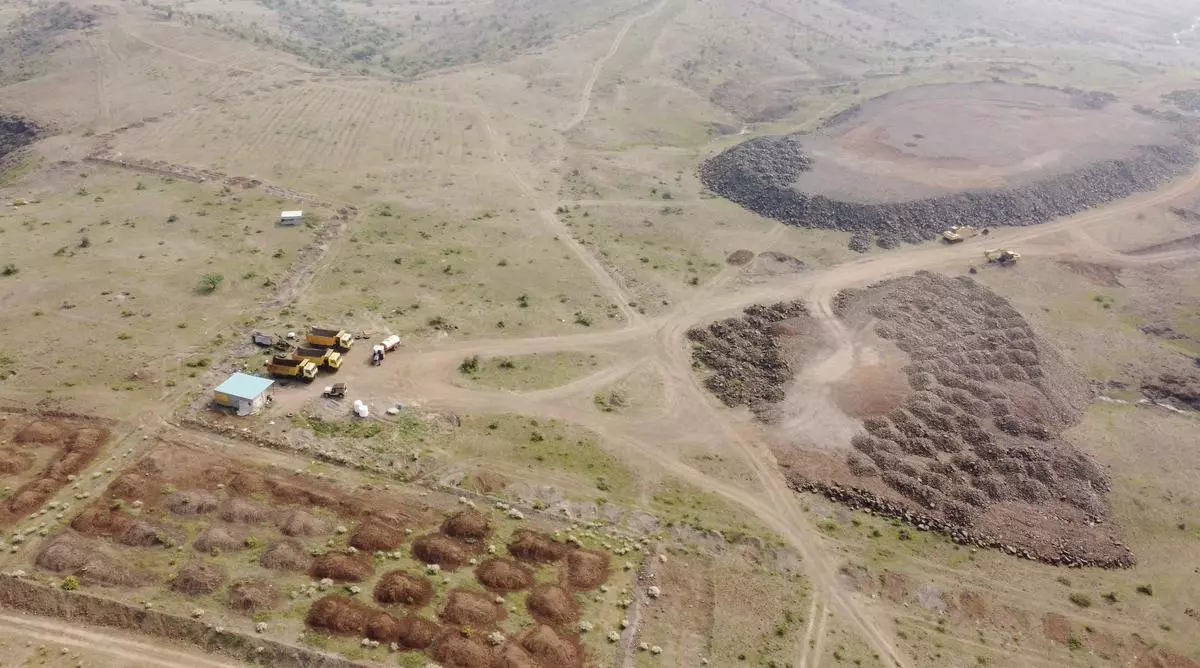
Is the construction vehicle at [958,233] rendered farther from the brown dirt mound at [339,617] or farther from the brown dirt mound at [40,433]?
the brown dirt mound at [40,433]

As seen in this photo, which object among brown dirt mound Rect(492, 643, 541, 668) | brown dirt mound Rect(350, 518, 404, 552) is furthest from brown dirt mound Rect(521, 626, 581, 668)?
brown dirt mound Rect(350, 518, 404, 552)

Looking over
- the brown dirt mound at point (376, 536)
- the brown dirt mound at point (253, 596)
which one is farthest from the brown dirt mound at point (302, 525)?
the brown dirt mound at point (253, 596)

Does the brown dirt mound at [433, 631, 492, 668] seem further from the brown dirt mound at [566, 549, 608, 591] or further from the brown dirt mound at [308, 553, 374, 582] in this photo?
the brown dirt mound at [566, 549, 608, 591]

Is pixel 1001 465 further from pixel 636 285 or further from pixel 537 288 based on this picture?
pixel 537 288

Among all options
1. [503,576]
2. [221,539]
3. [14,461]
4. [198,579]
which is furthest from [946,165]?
[14,461]

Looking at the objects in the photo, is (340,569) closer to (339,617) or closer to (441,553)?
(339,617)

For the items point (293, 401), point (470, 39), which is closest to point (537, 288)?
point (293, 401)
